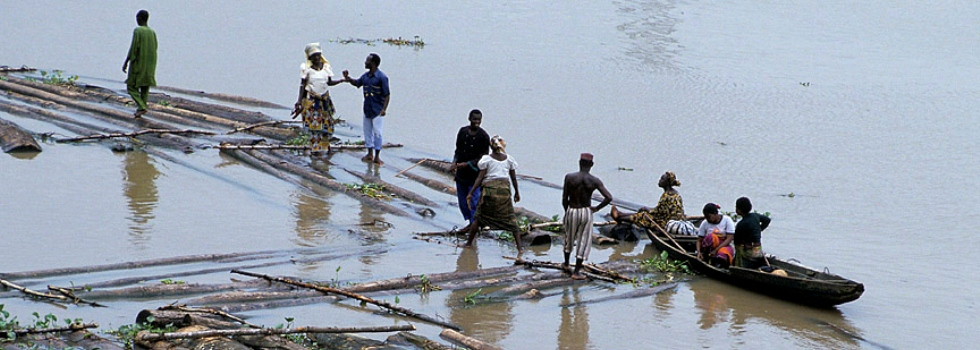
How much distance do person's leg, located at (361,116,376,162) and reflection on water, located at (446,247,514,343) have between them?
580 cm

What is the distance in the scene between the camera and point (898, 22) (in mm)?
39125

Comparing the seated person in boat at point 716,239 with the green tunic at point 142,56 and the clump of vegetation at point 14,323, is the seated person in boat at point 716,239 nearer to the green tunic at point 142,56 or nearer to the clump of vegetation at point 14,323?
the clump of vegetation at point 14,323

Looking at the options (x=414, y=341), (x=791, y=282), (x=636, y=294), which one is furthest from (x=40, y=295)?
(x=791, y=282)

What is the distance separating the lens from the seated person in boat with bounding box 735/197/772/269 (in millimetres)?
11109

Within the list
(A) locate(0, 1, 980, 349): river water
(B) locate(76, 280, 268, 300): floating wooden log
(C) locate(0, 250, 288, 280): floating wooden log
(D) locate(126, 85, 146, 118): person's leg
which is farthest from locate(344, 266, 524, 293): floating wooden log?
(D) locate(126, 85, 146, 118): person's leg

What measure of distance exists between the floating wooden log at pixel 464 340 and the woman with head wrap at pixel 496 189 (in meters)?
3.19

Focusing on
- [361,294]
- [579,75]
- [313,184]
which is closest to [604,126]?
[579,75]

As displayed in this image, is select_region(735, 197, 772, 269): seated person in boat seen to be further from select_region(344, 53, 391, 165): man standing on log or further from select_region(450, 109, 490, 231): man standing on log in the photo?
select_region(344, 53, 391, 165): man standing on log

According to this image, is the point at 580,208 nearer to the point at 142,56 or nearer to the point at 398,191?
the point at 398,191

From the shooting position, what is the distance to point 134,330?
7.53m

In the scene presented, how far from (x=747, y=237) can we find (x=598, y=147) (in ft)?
27.7

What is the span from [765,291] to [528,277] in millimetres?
2392

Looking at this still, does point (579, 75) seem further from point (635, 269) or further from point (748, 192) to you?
point (635, 269)

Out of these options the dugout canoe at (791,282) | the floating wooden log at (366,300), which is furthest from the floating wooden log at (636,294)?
the floating wooden log at (366,300)
